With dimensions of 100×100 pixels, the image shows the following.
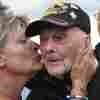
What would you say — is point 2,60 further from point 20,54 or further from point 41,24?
point 41,24

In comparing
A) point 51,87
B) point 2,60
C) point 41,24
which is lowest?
point 51,87

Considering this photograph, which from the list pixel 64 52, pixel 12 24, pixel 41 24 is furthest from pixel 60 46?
pixel 12 24

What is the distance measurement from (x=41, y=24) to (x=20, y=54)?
185 millimetres

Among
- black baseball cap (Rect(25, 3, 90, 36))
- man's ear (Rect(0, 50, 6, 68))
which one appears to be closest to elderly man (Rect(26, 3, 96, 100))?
black baseball cap (Rect(25, 3, 90, 36))

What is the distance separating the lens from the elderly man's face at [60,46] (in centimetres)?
296

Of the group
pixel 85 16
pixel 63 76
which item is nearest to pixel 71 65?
pixel 63 76

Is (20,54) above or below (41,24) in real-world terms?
below

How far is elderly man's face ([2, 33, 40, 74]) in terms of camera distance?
2.99 m

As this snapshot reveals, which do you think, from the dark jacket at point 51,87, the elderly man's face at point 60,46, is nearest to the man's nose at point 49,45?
the elderly man's face at point 60,46

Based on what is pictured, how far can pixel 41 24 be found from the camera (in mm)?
2967

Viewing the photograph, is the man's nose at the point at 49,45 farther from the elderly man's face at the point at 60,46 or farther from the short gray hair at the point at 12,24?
the short gray hair at the point at 12,24

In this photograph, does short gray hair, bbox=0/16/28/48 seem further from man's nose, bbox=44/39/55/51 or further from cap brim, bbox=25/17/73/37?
man's nose, bbox=44/39/55/51

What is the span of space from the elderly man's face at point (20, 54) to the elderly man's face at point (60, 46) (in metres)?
0.05

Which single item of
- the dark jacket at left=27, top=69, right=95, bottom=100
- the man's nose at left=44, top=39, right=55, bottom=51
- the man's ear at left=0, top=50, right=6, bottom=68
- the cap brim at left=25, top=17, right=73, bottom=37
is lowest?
the dark jacket at left=27, top=69, right=95, bottom=100
